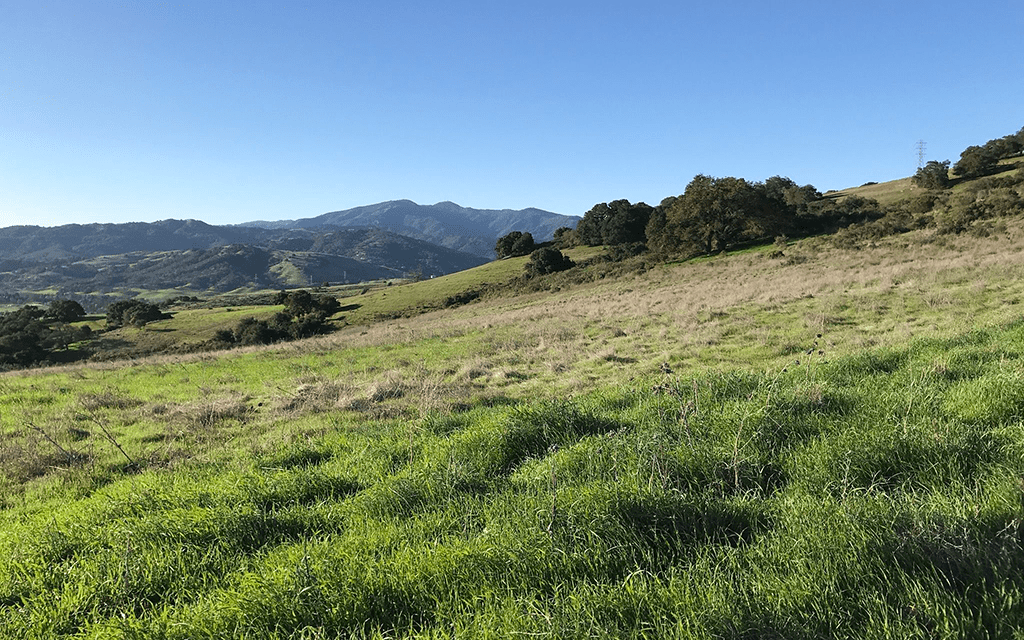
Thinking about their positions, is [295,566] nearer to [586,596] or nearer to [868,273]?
[586,596]

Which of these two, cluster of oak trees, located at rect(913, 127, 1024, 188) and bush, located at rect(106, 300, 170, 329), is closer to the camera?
cluster of oak trees, located at rect(913, 127, 1024, 188)

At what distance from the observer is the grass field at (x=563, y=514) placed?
8.82 ft

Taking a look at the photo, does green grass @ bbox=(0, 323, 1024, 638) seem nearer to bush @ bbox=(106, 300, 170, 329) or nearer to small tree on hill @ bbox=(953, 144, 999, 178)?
small tree on hill @ bbox=(953, 144, 999, 178)

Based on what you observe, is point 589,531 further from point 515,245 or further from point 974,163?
point 515,245

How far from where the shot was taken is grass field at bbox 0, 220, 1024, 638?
2.69 meters

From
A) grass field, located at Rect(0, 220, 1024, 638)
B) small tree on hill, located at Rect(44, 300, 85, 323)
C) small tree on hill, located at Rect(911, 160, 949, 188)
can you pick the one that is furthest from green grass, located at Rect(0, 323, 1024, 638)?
small tree on hill, located at Rect(44, 300, 85, 323)

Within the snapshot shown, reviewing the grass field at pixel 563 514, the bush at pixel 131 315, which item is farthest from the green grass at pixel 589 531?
the bush at pixel 131 315

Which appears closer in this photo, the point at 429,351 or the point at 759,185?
the point at 429,351

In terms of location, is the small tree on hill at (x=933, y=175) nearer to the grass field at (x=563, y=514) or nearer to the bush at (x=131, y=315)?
the grass field at (x=563, y=514)

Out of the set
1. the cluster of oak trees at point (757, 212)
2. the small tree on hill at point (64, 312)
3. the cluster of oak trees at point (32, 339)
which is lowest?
the cluster of oak trees at point (32, 339)

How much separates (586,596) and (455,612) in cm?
83

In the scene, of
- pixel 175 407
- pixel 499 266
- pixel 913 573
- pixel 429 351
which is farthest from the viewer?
pixel 499 266

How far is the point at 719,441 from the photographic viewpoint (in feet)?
16.4

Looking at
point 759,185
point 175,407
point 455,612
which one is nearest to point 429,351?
point 175,407
